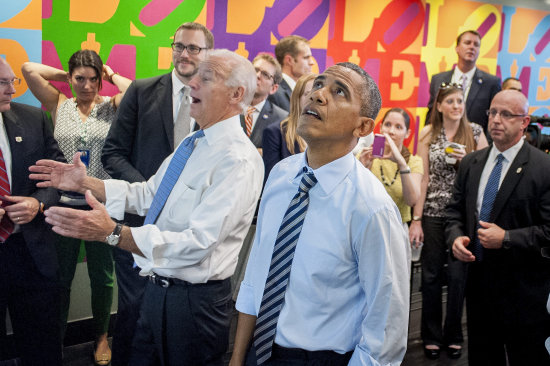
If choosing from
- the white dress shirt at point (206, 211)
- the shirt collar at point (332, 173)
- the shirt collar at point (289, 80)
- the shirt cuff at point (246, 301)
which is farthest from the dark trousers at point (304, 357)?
the shirt collar at point (289, 80)

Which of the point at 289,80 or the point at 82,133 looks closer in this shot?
the point at 82,133

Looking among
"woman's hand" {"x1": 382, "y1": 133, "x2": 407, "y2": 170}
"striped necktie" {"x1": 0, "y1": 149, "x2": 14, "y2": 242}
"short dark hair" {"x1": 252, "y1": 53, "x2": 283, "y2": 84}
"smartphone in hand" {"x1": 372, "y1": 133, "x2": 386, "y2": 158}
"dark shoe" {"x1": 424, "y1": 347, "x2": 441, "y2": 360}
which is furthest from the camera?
"short dark hair" {"x1": 252, "y1": 53, "x2": 283, "y2": 84}

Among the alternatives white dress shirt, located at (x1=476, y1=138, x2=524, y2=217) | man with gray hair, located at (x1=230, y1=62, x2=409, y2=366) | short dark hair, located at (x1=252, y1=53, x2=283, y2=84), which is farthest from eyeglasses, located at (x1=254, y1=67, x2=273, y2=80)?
man with gray hair, located at (x1=230, y1=62, x2=409, y2=366)

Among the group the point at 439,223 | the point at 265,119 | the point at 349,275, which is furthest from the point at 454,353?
the point at 349,275

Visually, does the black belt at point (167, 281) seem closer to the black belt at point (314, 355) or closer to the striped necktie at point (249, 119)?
the black belt at point (314, 355)

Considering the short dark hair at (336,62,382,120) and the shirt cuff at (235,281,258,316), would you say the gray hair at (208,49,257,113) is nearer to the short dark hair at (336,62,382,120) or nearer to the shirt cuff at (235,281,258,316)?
the short dark hair at (336,62,382,120)

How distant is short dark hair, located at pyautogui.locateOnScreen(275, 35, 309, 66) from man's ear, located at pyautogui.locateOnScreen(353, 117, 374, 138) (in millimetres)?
2991

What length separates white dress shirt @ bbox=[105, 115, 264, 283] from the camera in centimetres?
209

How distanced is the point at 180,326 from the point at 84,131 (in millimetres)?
1807

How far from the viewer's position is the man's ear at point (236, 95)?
240 centimetres

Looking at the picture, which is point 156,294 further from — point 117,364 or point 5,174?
point 5,174

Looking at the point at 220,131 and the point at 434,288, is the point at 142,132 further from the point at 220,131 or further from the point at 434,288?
the point at 434,288

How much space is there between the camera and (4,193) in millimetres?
2889

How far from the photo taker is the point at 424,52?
6.08 meters
